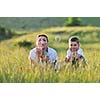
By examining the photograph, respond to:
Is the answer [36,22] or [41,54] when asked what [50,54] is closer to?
[41,54]

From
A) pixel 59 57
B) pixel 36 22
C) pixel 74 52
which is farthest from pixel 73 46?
pixel 36 22

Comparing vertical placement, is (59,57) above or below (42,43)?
below

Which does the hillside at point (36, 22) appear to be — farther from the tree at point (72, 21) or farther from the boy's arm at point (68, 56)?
the boy's arm at point (68, 56)

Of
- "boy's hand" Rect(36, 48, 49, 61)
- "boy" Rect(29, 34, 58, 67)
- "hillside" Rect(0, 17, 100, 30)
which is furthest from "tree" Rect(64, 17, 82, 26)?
"boy's hand" Rect(36, 48, 49, 61)

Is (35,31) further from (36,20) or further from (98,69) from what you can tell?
(98,69)

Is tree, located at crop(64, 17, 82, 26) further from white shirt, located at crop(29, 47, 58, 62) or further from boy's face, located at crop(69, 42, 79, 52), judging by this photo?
white shirt, located at crop(29, 47, 58, 62)

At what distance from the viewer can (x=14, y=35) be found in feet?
19.5

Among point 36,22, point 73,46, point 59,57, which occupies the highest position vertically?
point 36,22

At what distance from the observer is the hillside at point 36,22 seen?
5840 mm

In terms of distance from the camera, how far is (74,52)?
5812mm

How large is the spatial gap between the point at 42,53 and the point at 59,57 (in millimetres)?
197

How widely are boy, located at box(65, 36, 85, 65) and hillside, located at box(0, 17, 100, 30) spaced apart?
241 millimetres

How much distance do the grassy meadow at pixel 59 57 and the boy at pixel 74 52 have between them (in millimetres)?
45
